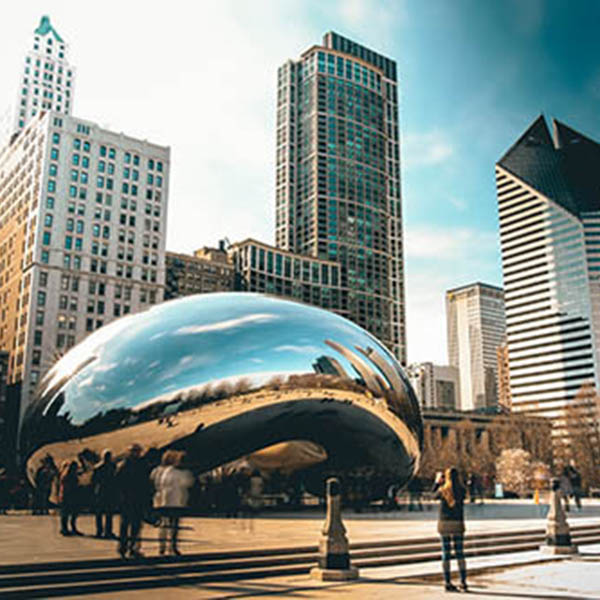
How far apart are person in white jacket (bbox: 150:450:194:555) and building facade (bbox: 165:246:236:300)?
357 feet

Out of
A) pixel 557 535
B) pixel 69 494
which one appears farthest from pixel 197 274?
pixel 69 494

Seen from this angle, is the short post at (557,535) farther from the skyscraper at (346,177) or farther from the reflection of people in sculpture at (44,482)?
the skyscraper at (346,177)

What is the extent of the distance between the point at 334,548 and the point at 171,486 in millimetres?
3708

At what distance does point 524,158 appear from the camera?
892 centimetres

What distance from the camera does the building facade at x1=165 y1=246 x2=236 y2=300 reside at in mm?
116500

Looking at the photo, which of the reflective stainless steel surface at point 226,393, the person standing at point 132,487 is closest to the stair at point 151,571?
the person standing at point 132,487

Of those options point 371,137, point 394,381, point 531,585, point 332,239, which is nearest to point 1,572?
point 394,381

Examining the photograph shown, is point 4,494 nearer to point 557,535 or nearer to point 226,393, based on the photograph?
point 226,393

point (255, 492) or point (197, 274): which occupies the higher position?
point (197, 274)

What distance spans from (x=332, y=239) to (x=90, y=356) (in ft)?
471

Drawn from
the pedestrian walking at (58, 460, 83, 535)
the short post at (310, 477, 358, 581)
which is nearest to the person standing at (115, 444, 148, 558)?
the pedestrian walking at (58, 460, 83, 535)

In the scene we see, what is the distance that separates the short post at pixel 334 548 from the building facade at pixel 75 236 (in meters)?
77.7

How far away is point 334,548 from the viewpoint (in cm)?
708

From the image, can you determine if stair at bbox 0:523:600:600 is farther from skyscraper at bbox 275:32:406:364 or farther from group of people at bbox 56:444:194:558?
skyscraper at bbox 275:32:406:364
